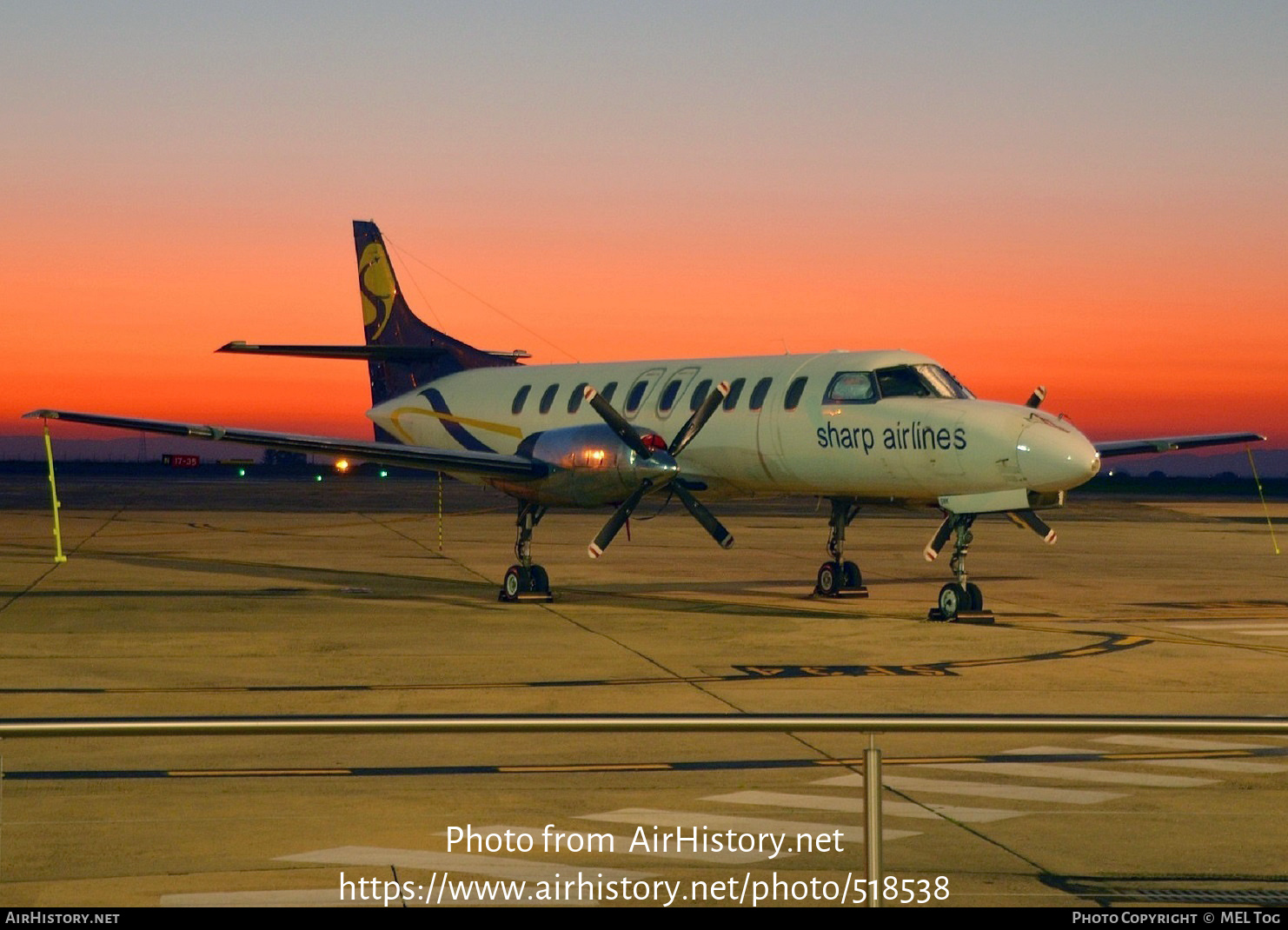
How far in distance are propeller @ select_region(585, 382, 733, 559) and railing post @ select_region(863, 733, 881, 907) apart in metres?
16.6

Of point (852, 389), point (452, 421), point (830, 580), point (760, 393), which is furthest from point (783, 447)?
point (452, 421)

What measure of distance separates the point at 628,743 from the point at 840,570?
1392 centimetres

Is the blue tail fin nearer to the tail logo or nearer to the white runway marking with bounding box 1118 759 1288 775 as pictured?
the tail logo

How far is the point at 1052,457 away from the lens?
21188 mm

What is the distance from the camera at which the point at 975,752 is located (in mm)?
11797

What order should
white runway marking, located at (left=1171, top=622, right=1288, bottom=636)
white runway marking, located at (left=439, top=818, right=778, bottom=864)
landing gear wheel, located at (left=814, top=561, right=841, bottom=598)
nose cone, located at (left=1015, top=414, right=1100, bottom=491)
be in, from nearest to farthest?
white runway marking, located at (left=439, top=818, right=778, bottom=864) < white runway marking, located at (left=1171, top=622, right=1288, bottom=636) < nose cone, located at (left=1015, top=414, right=1100, bottom=491) < landing gear wheel, located at (left=814, top=561, right=841, bottom=598)

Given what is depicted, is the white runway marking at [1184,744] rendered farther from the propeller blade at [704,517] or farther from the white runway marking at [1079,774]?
the propeller blade at [704,517]

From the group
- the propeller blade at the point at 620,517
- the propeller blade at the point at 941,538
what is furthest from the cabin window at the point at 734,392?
the propeller blade at the point at 941,538

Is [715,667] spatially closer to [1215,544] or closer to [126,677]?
[126,677]

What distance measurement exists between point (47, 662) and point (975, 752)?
985 centimetres

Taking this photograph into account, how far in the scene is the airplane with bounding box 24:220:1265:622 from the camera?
21797 millimetres

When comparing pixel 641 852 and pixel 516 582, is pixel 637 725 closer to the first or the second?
pixel 641 852

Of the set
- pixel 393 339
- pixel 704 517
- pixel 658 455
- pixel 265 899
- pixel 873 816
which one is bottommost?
pixel 265 899

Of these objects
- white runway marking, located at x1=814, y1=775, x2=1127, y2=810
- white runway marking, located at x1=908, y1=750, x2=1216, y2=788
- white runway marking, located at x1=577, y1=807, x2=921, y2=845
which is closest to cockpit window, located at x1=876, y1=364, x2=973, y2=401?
white runway marking, located at x1=908, y1=750, x2=1216, y2=788
